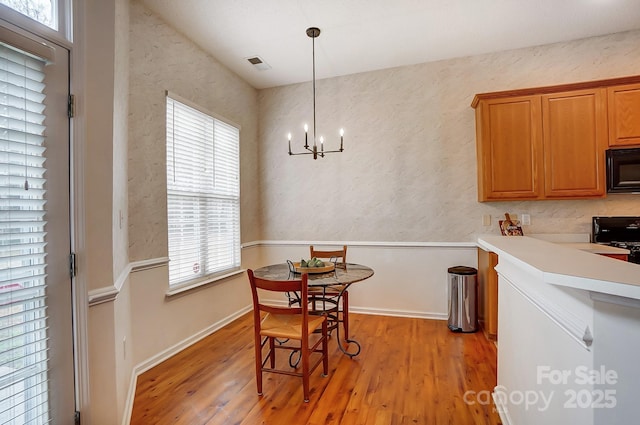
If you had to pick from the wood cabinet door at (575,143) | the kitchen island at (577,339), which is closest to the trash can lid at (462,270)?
the wood cabinet door at (575,143)

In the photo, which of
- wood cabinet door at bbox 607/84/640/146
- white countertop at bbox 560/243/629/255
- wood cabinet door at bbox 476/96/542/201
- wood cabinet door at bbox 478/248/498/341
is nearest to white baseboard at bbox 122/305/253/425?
wood cabinet door at bbox 478/248/498/341

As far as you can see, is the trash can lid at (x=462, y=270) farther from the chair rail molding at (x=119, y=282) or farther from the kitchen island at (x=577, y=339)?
the chair rail molding at (x=119, y=282)

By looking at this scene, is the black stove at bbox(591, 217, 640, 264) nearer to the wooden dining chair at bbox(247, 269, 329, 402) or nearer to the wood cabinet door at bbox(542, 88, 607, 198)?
the wood cabinet door at bbox(542, 88, 607, 198)

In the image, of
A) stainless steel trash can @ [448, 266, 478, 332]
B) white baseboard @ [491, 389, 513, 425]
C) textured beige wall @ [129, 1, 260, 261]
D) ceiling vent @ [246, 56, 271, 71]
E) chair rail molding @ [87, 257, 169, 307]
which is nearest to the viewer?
chair rail molding @ [87, 257, 169, 307]

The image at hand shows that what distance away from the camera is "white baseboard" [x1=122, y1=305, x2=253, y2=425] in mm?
2087

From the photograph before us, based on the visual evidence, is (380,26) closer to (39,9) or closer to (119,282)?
(39,9)

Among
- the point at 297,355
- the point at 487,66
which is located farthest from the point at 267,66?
the point at 297,355

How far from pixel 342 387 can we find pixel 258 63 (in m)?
3.57

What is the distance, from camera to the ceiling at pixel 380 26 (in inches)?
109

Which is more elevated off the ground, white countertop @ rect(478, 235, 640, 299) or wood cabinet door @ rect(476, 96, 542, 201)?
wood cabinet door @ rect(476, 96, 542, 201)

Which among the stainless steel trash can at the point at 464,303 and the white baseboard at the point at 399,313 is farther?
the white baseboard at the point at 399,313

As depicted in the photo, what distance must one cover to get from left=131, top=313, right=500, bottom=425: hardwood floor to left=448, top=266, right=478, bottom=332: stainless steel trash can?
0.57 ft

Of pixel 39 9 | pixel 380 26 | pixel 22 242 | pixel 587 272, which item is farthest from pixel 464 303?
pixel 39 9

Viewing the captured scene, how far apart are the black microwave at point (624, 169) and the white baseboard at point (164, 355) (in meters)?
4.27
